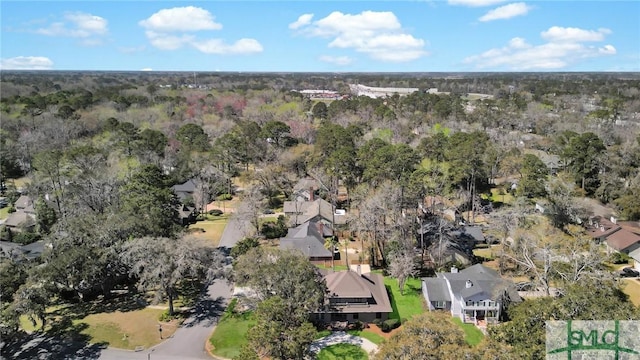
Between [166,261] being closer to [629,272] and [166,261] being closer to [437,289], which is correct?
[437,289]

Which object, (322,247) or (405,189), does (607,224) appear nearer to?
(405,189)

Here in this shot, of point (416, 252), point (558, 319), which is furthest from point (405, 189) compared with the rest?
point (558, 319)

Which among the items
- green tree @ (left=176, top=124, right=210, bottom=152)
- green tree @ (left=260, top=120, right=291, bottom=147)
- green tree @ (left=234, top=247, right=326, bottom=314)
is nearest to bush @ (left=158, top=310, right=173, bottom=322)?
green tree @ (left=234, top=247, right=326, bottom=314)

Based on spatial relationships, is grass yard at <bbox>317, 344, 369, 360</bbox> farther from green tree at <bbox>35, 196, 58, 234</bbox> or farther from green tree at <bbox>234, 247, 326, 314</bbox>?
green tree at <bbox>35, 196, 58, 234</bbox>

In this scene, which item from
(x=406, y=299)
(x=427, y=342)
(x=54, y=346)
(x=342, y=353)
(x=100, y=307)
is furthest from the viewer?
(x=406, y=299)

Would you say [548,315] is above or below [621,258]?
above

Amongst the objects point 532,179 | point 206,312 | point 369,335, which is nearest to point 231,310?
point 206,312
